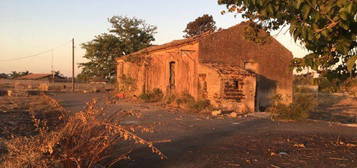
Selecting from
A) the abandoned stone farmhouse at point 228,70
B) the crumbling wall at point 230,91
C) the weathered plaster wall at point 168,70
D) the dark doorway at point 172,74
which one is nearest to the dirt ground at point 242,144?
the crumbling wall at point 230,91

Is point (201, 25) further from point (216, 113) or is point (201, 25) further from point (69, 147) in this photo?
point (69, 147)

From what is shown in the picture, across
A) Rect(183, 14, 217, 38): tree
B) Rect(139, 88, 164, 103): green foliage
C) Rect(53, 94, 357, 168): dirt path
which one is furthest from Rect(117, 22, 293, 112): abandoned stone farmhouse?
Rect(183, 14, 217, 38): tree

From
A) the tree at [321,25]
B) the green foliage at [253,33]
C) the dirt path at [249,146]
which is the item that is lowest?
the dirt path at [249,146]

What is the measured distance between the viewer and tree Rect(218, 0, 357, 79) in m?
2.52

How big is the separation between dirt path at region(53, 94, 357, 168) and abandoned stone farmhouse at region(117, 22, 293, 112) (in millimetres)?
4598

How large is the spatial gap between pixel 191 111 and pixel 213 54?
3592 mm

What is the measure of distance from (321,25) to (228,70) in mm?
11804

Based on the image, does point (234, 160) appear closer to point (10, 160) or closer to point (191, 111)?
point (10, 160)

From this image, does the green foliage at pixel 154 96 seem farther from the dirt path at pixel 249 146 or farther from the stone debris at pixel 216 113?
the dirt path at pixel 249 146

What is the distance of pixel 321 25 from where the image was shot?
303 cm

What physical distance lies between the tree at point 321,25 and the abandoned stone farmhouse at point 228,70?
389 inches

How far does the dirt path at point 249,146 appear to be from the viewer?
523 cm

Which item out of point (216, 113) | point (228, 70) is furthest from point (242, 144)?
point (228, 70)

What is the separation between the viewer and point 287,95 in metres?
17.5
